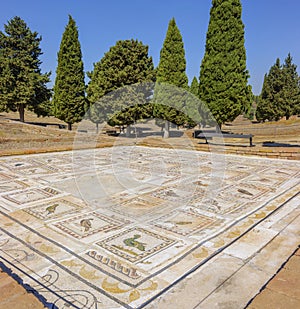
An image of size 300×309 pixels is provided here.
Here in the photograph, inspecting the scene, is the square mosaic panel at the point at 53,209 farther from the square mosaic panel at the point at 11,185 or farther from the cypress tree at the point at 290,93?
the cypress tree at the point at 290,93

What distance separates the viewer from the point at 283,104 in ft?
83.0

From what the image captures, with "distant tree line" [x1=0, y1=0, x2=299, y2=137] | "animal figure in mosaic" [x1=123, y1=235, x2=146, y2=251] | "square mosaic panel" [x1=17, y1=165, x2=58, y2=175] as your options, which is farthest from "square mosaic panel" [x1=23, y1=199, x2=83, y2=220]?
"distant tree line" [x1=0, y1=0, x2=299, y2=137]

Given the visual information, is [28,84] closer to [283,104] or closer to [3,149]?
[3,149]

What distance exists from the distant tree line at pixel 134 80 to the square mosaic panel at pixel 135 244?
10244mm

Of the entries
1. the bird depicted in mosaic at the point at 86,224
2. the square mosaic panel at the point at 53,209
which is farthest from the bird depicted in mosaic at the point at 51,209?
the bird depicted in mosaic at the point at 86,224

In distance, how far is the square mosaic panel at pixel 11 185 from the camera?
14.5 ft

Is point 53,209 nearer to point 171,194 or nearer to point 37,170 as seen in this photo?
point 171,194

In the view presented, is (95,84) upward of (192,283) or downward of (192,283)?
upward

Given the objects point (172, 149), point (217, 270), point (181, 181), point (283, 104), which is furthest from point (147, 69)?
point (283, 104)

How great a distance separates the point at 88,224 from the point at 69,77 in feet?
Answer: 51.9

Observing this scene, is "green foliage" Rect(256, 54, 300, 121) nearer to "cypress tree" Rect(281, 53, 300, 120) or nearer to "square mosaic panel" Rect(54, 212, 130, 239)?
"cypress tree" Rect(281, 53, 300, 120)

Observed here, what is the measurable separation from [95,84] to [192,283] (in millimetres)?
14913

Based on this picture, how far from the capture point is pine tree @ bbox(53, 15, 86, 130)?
17.1 m

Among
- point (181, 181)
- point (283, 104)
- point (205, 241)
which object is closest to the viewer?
point (205, 241)
